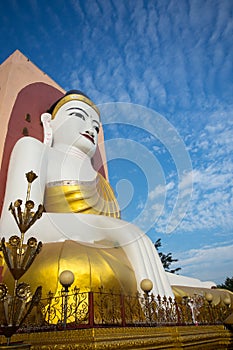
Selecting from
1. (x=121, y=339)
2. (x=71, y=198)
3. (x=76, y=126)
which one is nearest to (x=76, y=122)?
(x=76, y=126)

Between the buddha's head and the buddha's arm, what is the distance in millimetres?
852

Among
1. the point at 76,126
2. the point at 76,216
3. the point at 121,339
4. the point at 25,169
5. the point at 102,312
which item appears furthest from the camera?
the point at 76,126

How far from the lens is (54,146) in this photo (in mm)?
7004

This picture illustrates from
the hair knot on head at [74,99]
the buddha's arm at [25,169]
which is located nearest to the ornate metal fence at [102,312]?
the buddha's arm at [25,169]

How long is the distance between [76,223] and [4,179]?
1986 millimetres

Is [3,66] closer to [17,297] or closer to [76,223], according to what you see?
[76,223]

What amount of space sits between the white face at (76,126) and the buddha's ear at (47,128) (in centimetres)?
10

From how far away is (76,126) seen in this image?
6.86 meters

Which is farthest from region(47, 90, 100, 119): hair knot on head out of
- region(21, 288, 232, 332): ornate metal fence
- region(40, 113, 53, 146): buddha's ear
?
region(21, 288, 232, 332): ornate metal fence

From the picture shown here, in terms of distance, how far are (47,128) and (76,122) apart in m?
0.79

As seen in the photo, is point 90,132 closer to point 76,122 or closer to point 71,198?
point 76,122

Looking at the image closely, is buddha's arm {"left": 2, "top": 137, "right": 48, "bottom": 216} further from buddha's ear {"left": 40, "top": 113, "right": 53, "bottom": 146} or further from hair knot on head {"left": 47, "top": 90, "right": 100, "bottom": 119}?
hair knot on head {"left": 47, "top": 90, "right": 100, "bottom": 119}

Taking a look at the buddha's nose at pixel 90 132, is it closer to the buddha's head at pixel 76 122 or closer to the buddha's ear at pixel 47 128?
the buddha's head at pixel 76 122

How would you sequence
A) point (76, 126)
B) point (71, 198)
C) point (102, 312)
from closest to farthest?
point (102, 312)
point (71, 198)
point (76, 126)
